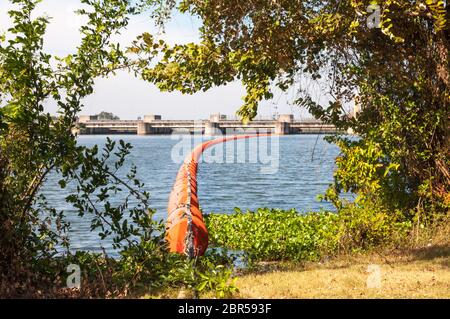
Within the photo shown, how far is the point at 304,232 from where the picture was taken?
17.0 metres

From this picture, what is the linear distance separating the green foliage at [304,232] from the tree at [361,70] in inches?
26.3

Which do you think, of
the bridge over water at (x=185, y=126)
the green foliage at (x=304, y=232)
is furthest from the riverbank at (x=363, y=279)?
the bridge over water at (x=185, y=126)

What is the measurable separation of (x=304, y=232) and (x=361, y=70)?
5.20 meters

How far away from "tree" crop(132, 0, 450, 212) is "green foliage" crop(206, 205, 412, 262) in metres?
0.67

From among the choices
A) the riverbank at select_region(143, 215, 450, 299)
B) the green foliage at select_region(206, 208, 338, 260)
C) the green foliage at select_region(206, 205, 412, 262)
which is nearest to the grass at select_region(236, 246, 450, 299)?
the riverbank at select_region(143, 215, 450, 299)

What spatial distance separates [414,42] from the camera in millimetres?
13930

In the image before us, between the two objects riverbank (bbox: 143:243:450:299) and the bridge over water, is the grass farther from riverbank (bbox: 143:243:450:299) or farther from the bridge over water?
the bridge over water

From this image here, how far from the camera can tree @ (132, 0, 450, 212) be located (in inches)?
480

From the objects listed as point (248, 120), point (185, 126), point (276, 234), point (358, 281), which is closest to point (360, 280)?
point (358, 281)

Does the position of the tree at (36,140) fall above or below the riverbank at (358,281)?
above

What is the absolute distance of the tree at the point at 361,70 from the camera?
12.2m

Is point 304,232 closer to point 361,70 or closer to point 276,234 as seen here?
point 276,234

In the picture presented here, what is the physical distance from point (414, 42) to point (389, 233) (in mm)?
4584

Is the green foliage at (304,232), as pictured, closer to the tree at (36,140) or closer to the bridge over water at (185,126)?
the tree at (36,140)
